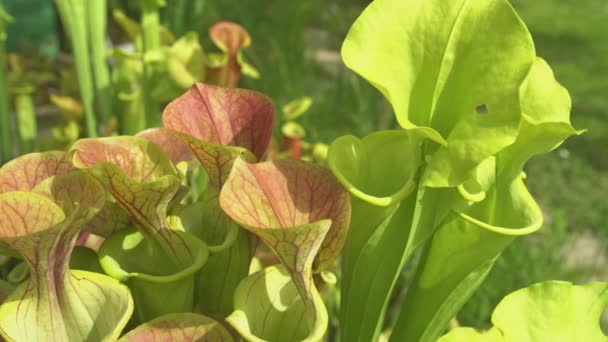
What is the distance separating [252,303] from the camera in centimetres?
47

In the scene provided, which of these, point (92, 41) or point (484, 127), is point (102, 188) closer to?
point (484, 127)

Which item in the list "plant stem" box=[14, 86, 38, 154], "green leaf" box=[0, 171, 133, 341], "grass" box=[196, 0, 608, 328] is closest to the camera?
"green leaf" box=[0, 171, 133, 341]

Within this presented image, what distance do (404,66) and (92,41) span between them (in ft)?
2.54

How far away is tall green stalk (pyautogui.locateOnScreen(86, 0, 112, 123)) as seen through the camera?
3.57 feet

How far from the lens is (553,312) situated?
500 millimetres

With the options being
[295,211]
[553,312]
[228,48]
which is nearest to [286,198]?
[295,211]

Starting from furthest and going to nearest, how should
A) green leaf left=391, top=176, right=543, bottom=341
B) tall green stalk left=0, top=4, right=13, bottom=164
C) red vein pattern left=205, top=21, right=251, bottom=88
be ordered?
tall green stalk left=0, top=4, right=13, bottom=164 → red vein pattern left=205, top=21, right=251, bottom=88 → green leaf left=391, top=176, right=543, bottom=341

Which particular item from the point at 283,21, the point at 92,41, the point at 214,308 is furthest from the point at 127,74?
the point at 283,21

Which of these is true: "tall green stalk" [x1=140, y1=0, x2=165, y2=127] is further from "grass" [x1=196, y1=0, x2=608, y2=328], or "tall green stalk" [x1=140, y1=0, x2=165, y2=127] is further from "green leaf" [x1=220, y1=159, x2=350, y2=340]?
"green leaf" [x1=220, y1=159, x2=350, y2=340]

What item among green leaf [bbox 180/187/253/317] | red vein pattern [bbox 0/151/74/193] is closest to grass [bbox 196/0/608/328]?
green leaf [bbox 180/187/253/317]

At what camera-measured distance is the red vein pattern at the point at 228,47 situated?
1.00 meters

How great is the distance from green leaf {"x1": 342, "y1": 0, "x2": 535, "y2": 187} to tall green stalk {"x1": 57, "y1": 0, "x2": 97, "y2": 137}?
71 cm

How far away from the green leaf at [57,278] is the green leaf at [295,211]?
88 mm

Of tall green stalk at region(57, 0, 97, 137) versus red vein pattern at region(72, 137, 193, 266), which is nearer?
red vein pattern at region(72, 137, 193, 266)
